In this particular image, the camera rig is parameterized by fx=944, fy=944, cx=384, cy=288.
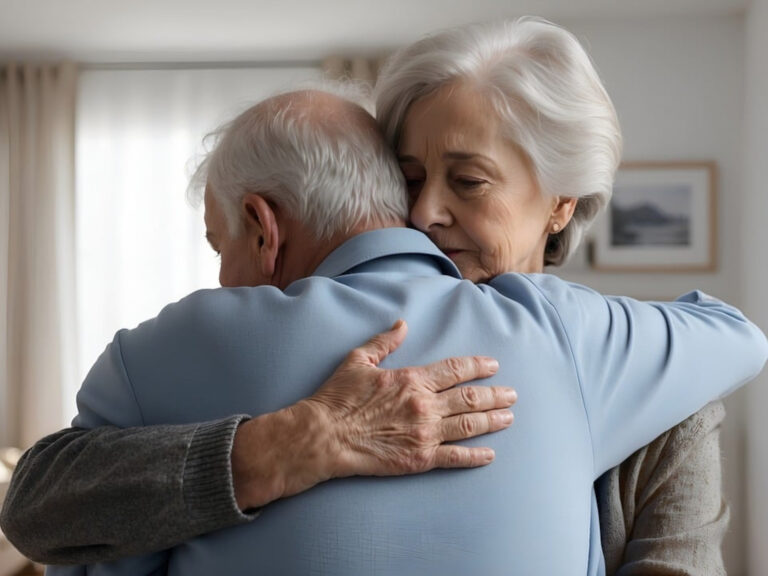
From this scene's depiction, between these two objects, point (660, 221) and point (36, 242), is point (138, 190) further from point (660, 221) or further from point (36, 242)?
point (660, 221)

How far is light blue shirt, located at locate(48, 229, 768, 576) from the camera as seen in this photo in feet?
3.25

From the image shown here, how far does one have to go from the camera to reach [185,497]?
0.98 metres

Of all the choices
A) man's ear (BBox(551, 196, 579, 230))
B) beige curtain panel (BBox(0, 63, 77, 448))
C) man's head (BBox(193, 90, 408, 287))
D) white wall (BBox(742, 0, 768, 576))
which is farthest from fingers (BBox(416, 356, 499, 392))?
beige curtain panel (BBox(0, 63, 77, 448))

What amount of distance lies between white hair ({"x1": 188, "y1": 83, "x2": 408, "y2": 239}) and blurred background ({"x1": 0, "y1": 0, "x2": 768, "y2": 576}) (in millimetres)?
4113

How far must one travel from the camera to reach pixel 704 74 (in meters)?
5.62

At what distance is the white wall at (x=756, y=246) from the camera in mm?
4637

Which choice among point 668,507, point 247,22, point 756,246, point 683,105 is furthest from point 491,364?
point 683,105

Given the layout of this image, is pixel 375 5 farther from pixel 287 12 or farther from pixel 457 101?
pixel 457 101

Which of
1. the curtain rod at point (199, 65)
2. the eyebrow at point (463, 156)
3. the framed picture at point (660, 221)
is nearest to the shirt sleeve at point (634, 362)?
the eyebrow at point (463, 156)

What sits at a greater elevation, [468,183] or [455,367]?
[468,183]

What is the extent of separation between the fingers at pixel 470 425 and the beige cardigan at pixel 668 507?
0.25 m

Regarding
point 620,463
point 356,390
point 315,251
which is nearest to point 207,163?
point 315,251

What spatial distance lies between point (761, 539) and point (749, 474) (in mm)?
477

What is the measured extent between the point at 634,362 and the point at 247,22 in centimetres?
484
